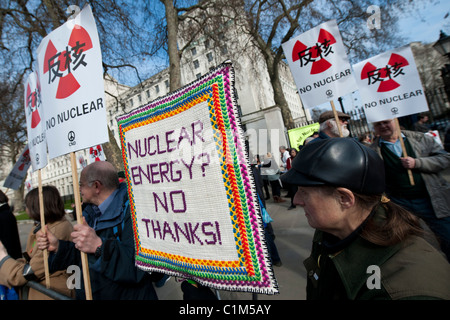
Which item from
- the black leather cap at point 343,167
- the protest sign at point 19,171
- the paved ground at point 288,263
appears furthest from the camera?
the protest sign at point 19,171

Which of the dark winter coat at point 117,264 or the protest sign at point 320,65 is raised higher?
the protest sign at point 320,65

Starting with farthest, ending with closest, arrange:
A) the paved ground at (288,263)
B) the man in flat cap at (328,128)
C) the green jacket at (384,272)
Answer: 1. the paved ground at (288,263)
2. the man in flat cap at (328,128)
3. the green jacket at (384,272)

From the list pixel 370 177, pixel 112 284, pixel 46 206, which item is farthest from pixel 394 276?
pixel 46 206

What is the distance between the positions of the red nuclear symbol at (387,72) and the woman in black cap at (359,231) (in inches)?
85.5

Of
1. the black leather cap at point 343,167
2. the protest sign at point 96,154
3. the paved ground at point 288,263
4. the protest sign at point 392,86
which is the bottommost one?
the paved ground at point 288,263

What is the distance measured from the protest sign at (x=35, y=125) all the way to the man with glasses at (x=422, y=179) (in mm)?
3108

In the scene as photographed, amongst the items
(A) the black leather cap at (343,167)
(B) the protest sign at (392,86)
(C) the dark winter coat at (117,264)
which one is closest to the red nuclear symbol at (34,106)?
(C) the dark winter coat at (117,264)

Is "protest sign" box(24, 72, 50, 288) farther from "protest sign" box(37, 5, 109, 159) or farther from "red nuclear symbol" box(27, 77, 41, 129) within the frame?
"protest sign" box(37, 5, 109, 159)

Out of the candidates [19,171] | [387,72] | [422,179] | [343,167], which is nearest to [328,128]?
[422,179]

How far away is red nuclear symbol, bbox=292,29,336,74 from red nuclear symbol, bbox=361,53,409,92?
742mm

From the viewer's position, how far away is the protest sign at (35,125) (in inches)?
84.4

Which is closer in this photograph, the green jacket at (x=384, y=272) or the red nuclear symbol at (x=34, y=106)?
the green jacket at (x=384, y=272)

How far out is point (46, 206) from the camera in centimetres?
222

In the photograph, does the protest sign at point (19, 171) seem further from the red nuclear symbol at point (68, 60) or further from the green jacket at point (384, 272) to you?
the green jacket at point (384, 272)
